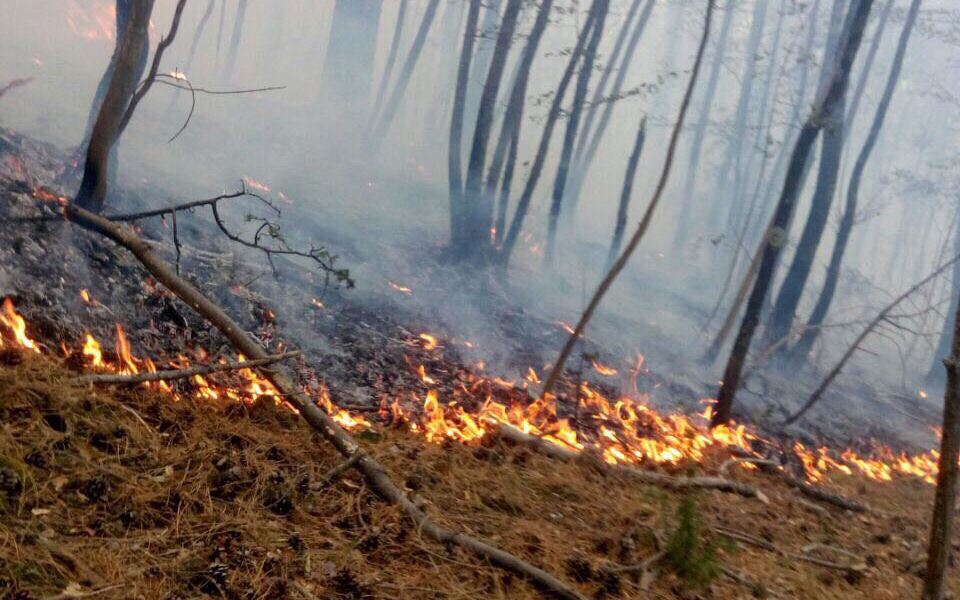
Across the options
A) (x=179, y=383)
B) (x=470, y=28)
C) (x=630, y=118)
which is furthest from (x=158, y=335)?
(x=630, y=118)

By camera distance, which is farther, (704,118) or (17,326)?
(704,118)

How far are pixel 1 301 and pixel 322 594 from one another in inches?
130

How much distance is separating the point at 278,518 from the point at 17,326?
221cm

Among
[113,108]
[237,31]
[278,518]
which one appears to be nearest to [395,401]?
[278,518]

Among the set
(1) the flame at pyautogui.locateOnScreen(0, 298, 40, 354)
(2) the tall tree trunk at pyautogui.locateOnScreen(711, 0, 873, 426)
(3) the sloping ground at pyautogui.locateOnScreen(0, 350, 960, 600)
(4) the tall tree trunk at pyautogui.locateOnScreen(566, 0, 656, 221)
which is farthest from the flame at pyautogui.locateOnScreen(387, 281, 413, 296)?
(4) the tall tree trunk at pyautogui.locateOnScreen(566, 0, 656, 221)

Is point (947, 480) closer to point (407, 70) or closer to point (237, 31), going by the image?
point (407, 70)

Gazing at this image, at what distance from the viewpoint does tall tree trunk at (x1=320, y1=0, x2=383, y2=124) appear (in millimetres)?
19922

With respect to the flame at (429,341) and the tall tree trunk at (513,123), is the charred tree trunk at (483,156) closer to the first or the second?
the tall tree trunk at (513,123)

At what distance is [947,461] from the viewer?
351cm

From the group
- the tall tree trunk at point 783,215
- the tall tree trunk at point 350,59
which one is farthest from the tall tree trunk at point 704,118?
the tall tree trunk at point 783,215

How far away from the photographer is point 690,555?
372 cm

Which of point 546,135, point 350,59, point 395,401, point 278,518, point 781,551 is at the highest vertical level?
point 350,59

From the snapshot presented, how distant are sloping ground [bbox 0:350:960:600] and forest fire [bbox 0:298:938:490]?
15.4 inches

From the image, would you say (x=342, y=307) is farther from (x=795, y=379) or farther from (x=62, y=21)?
(x=62, y=21)
